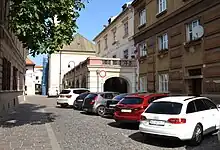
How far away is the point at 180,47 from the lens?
18.3m

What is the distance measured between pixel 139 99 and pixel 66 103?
1313 cm

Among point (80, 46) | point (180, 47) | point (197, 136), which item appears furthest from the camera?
point (80, 46)

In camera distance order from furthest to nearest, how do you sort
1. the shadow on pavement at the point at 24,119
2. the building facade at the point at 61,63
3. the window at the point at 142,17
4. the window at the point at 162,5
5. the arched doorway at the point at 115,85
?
the building facade at the point at 61,63 < the arched doorway at the point at 115,85 < the window at the point at 142,17 < the window at the point at 162,5 < the shadow on pavement at the point at 24,119

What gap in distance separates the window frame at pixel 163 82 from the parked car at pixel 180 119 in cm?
975

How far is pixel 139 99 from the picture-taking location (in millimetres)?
12891

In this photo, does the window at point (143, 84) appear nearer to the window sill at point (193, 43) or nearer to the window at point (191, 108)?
the window sill at point (193, 43)

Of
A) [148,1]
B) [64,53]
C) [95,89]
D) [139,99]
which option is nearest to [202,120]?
[139,99]

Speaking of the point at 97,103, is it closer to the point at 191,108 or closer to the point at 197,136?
the point at 191,108

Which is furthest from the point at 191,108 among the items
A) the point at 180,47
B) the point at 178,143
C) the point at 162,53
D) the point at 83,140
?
the point at 162,53

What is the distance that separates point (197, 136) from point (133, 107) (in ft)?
11.9

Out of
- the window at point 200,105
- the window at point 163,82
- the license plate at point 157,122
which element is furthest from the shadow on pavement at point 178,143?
the window at point 163,82

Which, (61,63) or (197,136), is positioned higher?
(61,63)

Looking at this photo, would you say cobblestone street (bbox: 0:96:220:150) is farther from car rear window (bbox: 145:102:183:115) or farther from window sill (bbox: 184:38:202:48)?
window sill (bbox: 184:38:202:48)

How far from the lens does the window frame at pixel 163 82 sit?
20.3m
